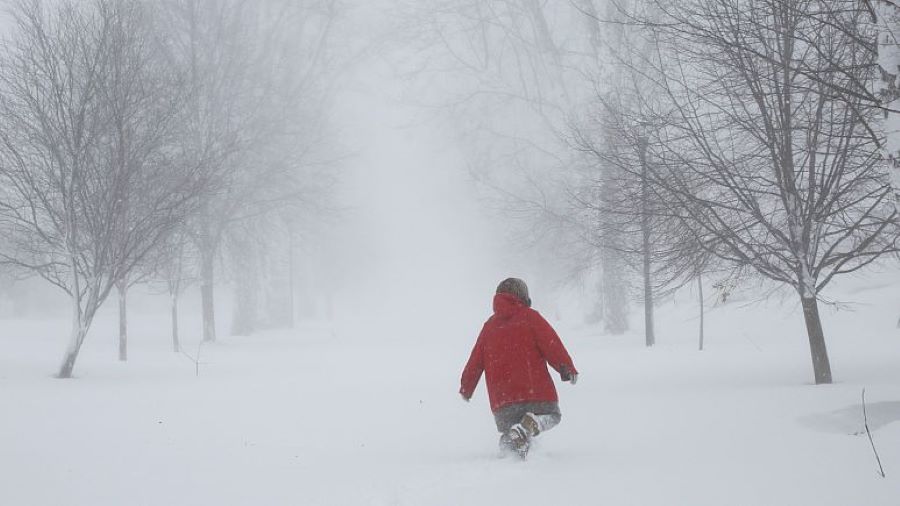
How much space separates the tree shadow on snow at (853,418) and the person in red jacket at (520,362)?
2.45 meters

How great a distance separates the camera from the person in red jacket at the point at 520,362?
597cm

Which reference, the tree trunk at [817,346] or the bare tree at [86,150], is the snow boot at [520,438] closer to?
the tree trunk at [817,346]

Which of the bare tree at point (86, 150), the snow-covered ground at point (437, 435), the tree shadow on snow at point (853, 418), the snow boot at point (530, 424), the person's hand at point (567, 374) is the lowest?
the snow-covered ground at point (437, 435)

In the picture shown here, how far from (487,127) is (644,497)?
79.9 feet

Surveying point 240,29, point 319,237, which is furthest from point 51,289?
point 240,29

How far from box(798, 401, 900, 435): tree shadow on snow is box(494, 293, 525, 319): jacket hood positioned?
2.88 meters

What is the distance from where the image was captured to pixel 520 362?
6012 millimetres

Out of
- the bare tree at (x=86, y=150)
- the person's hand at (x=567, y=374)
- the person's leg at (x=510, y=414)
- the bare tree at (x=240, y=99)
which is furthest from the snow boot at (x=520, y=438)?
the bare tree at (x=240, y=99)

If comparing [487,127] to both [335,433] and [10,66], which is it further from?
[335,433]

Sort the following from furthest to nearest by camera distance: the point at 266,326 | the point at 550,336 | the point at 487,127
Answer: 1. the point at 266,326
2. the point at 487,127
3. the point at 550,336

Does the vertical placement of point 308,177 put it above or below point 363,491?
above

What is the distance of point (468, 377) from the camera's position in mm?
6273

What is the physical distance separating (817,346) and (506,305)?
5100 mm

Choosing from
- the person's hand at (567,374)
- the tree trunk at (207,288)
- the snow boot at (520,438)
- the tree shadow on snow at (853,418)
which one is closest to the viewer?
the snow boot at (520,438)
